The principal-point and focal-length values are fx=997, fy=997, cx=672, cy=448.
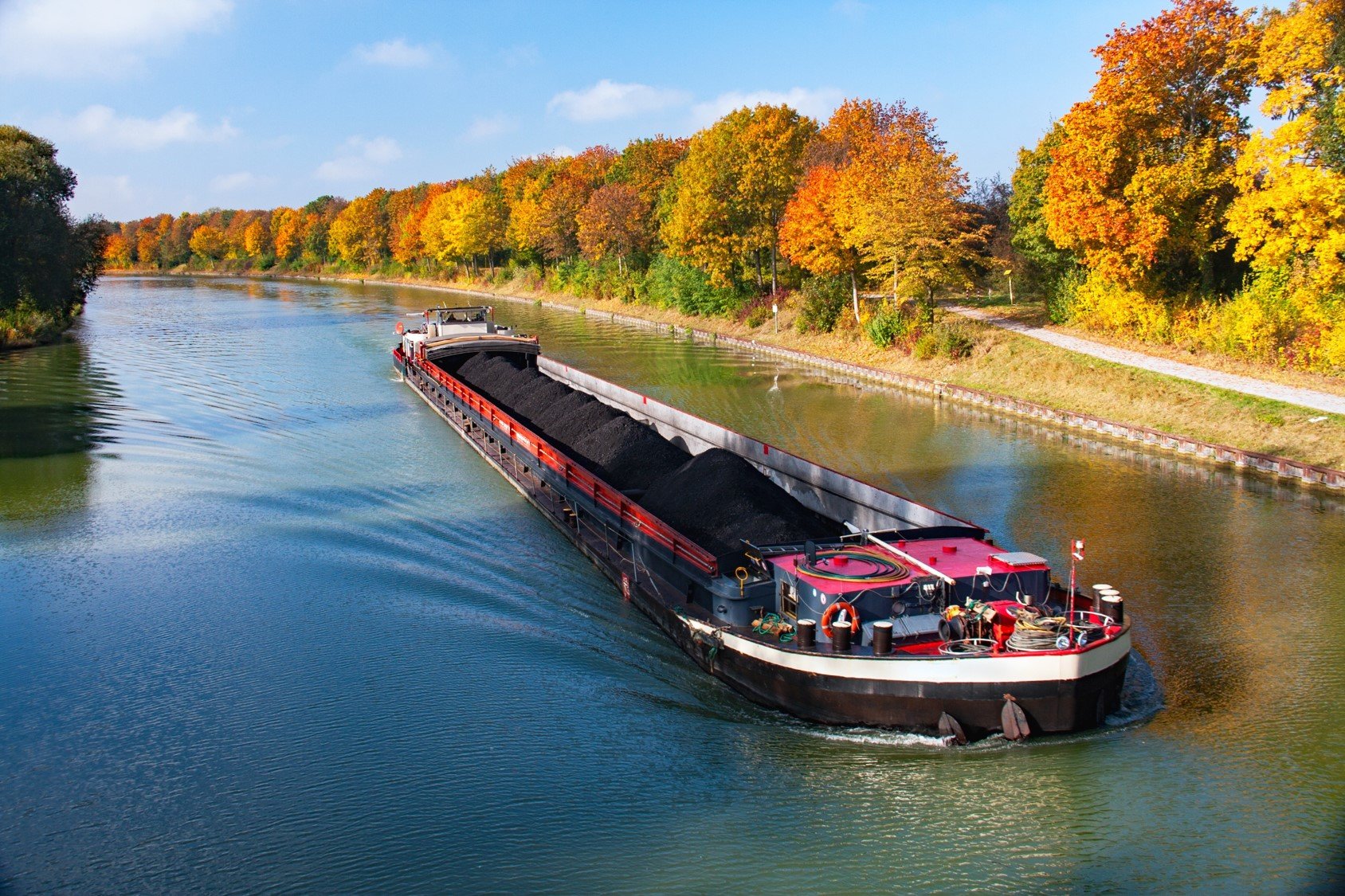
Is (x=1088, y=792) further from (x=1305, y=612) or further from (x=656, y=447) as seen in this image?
(x=656, y=447)

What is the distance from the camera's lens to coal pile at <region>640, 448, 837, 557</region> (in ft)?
41.7

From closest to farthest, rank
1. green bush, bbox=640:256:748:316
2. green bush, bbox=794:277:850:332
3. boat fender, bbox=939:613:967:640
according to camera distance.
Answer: boat fender, bbox=939:613:967:640 < green bush, bbox=794:277:850:332 < green bush, bbox=640:256:748:316

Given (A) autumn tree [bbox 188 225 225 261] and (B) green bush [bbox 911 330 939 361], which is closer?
(B) green bush [bbox 911 330 939 361]

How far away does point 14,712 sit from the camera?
1105cm

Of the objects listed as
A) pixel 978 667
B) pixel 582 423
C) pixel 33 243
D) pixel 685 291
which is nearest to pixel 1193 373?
pixel 582 423

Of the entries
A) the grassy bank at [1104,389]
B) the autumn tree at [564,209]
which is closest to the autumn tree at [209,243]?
the autumn tree at [564,209]

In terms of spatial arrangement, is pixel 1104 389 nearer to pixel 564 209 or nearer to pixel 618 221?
pixel 618 221

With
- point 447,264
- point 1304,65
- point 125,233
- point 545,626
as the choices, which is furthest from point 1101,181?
point 125,233

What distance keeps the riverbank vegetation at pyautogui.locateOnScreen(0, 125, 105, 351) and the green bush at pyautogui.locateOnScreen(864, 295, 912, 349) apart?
115 ft

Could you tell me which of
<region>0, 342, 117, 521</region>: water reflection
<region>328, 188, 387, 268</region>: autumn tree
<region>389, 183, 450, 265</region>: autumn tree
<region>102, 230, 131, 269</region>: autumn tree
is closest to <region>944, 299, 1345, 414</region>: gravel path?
<region>0, 342, 117, 521</region>: water reflection

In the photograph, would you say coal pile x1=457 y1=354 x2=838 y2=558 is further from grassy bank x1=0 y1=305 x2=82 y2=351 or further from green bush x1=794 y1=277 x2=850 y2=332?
grassy bank x1=0 y1=305 x2=82 y2=351

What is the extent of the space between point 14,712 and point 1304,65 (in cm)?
2721

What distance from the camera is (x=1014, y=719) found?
9.37 metres

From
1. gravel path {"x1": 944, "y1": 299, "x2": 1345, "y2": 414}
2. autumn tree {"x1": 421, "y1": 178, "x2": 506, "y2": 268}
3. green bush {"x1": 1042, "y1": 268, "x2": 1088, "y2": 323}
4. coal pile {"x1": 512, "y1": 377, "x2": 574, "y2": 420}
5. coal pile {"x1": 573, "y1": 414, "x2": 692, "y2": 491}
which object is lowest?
coal pile {"x1": 573, "y1": 414, "x2": 692, "y2": 491}
